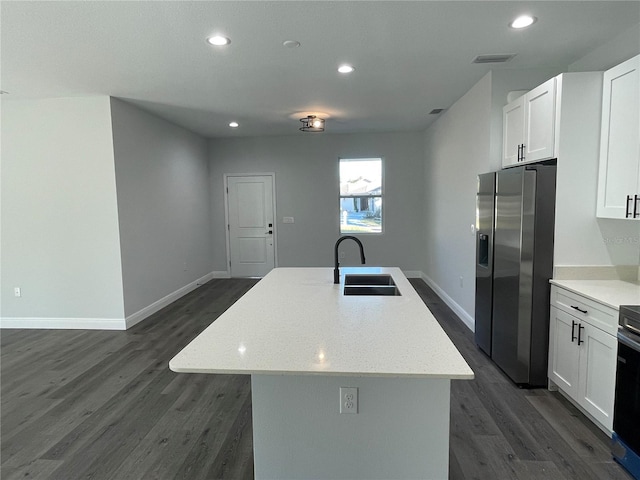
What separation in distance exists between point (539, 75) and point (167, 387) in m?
4.26

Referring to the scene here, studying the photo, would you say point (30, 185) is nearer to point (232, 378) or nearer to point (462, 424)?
point (232, 378)

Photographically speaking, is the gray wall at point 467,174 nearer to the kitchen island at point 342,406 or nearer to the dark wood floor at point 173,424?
the dark wood floor at point 173,424

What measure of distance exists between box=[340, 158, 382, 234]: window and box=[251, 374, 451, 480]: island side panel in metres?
5.26

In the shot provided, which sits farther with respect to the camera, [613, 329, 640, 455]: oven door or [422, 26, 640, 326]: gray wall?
[422, 26, 640, 326]: gray wall

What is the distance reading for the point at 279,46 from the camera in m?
2.74

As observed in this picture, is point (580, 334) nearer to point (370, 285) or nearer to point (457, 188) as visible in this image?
point (370, 285)

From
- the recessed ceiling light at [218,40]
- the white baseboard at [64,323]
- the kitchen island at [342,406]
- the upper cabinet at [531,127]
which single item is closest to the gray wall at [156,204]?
the white baseboard at [64,323]

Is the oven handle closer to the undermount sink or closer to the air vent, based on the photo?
the undermount sink

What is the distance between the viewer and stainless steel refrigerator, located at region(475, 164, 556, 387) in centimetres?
262

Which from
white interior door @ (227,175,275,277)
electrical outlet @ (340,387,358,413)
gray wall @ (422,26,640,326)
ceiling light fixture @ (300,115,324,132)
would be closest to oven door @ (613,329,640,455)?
gray wall @ (422,26,640,326)

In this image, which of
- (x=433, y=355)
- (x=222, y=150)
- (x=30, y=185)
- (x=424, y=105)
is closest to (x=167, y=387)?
(x=433, y=355)

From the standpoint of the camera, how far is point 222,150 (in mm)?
6762

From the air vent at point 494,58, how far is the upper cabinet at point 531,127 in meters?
0.36

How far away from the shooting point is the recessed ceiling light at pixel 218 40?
2.56m
